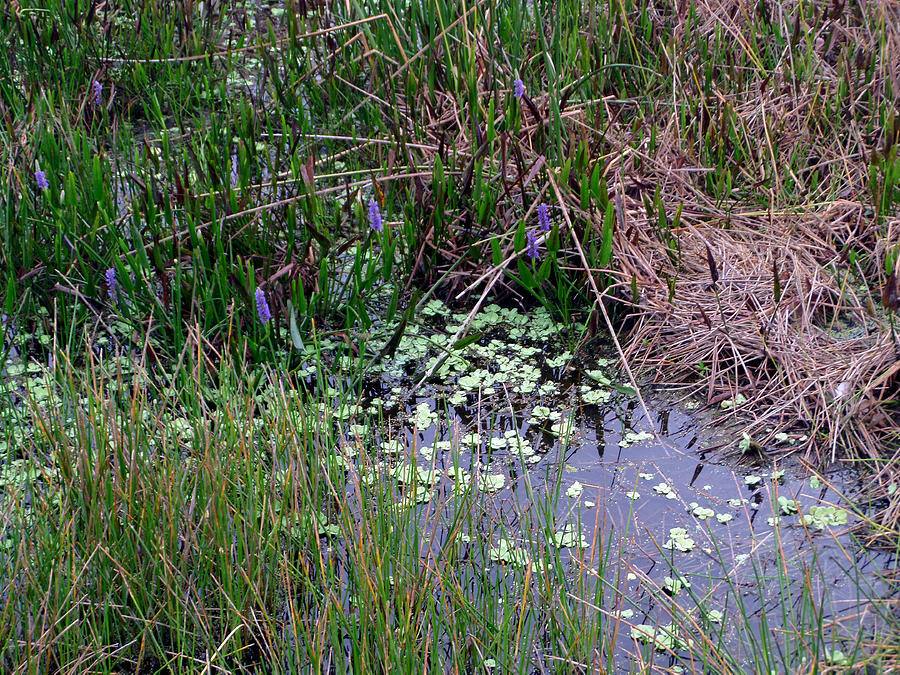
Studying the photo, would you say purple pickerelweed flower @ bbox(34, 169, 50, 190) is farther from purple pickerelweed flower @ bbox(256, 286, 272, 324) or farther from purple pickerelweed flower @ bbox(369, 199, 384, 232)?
purple pickerelweed flower @ bbox(369, 199, 384, 232)

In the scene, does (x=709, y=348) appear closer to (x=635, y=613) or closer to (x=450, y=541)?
(x=635, y=613)

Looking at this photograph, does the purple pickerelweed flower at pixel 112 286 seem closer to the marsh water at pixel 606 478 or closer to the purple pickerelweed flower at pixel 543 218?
the marsh water at pixel 606 478

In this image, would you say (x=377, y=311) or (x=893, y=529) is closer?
(x=893, y=529)

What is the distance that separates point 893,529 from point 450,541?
121 cm

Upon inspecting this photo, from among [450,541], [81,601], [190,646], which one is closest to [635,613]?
[450,541]

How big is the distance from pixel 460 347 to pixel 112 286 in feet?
4.05

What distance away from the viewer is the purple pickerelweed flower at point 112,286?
3.03 meters

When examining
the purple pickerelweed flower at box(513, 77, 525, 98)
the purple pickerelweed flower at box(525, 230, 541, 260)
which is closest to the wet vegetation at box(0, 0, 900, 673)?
the purple pickerelweed flower at box(525, 230, 541, 260)

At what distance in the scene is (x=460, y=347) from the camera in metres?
3.09

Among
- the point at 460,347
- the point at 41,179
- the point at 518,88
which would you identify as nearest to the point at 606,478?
the point at 460,347

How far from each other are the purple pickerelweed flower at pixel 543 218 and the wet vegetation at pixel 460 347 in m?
0.02

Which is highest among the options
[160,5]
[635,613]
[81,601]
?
[160,5]

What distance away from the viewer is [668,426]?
292 centimetres

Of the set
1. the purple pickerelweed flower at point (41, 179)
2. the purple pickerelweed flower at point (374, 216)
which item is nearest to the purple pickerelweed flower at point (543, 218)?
the purple pickerelweed flower at point (374, 216)
